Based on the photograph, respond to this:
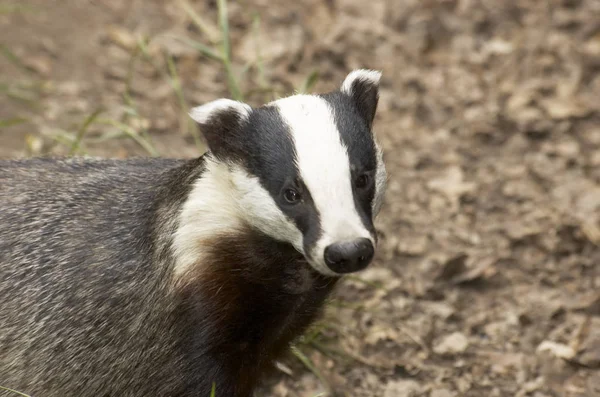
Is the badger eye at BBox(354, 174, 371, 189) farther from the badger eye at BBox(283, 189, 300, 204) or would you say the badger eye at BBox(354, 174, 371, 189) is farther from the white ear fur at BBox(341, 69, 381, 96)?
the white ear fur at BBox(341, 69, 381, 96)

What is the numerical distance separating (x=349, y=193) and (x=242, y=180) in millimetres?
533

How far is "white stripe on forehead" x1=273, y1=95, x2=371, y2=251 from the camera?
3.48 metres

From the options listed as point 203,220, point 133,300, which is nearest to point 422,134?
point 203,220

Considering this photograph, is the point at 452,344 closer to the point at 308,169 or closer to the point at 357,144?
the point at 357,144

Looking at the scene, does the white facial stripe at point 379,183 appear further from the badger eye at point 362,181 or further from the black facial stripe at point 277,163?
the black facial stripe at point 277,163

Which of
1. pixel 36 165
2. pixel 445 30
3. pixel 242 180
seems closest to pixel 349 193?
pixel 242 180

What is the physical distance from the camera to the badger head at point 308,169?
351 centimetres

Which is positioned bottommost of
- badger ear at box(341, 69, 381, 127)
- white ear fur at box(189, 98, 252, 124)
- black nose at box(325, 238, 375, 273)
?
black nose at box(325, 238, 375, 273)

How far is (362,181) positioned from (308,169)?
275mm

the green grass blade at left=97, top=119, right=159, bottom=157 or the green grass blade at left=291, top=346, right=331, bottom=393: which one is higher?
the green grass blade at left=97, top=119, right=159, bottom=157

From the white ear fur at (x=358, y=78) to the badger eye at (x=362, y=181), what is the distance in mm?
500

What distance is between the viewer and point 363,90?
4109 millimetres

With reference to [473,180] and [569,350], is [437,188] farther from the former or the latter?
[569,350]

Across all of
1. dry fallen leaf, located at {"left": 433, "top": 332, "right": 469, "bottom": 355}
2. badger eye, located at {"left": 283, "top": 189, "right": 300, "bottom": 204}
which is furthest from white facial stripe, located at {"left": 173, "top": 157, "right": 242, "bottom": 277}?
dry fallen leaf, located at {"left": 433, "top": 332, "right": 469, "bottom": 355}
